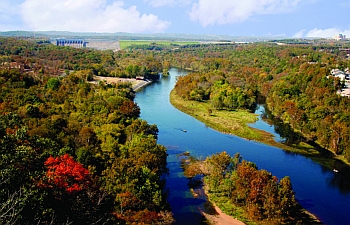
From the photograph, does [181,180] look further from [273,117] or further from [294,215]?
[273,117]

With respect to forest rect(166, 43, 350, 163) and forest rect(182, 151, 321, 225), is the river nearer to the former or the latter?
forest rect(182, 151, 321, 225)

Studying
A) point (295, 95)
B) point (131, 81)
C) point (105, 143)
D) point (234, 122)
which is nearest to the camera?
point (105, 143)

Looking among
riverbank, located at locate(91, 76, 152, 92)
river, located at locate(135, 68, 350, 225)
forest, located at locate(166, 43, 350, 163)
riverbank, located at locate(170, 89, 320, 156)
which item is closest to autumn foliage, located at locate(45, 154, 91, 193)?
river, located at locate(135, 68, 350, 225)

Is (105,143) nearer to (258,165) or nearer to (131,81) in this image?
(258,165)

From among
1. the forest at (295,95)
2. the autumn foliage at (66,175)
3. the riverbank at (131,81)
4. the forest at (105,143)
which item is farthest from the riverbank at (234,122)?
the autumn foliage at (66,175)

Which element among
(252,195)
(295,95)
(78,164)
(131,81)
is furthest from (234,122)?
(131,81)
